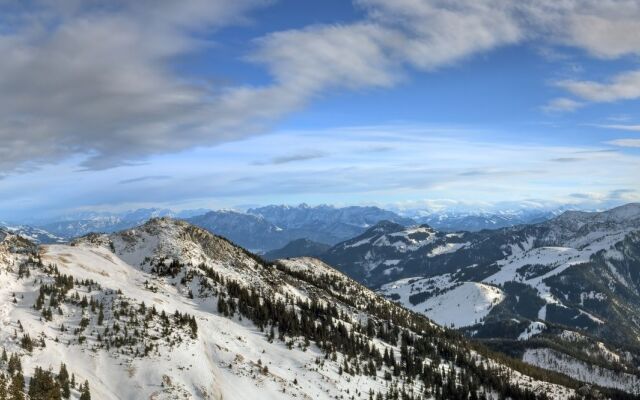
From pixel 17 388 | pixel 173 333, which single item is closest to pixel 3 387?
pixel 17 388

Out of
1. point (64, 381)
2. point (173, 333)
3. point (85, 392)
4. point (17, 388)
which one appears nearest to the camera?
point (17, 388)

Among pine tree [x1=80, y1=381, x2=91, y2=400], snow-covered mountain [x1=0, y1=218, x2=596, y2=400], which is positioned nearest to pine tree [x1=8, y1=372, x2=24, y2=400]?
snow-covered mountain [x1=0, y1=218, x2=596, y2=400]

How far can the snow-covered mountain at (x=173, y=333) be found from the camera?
281ft

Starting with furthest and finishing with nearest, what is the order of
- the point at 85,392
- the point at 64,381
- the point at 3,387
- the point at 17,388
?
the point at 85,392
the point at 64,381
the point at 17,388
the point at 3,387

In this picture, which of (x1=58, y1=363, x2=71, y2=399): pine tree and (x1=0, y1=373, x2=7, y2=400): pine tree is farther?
(x1=58, y1=363, x2=71, y2=399): pine tree

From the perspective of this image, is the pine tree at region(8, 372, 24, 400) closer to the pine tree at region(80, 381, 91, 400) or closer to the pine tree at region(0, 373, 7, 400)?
the pine tree at region(0, 373, 7, 400)

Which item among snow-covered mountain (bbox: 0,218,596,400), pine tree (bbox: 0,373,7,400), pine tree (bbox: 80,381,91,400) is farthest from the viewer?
snow-covered mountain (bbox: 0,218,596,400)

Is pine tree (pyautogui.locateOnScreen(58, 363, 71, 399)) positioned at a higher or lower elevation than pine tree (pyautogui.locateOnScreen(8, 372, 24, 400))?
lower

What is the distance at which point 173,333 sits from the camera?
10800cm

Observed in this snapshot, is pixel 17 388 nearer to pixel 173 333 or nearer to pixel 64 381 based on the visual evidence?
pixel 64 381

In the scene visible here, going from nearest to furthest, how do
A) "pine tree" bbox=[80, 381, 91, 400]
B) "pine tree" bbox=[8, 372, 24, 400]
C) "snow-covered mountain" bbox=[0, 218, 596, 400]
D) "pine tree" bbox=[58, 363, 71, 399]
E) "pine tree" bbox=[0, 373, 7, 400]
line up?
"pine tree" bbox=[0, 373, 7, 400] < "pine tree" bbox=[8, 372, 24, 400] < "pine tree" bbox=[58, 363, 71, 399] < "pine tree" bbox=[80, 381, 91, 400] < "snow-covered mountain" bbox=[0, 218, 596, 400]

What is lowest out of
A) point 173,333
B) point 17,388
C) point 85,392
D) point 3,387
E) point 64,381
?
point 173,333

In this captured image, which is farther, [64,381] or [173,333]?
[173,333]

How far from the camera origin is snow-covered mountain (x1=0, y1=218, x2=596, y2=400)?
8550cm
